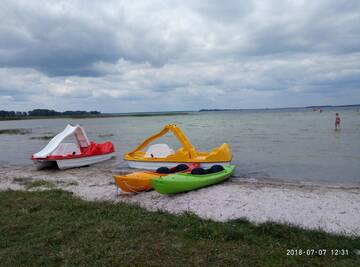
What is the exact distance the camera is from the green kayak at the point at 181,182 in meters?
9.04

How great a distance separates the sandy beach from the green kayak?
190mm

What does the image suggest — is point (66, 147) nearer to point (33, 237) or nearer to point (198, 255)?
point (33, 237)

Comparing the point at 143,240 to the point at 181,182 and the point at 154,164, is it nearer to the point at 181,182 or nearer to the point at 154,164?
the point at 181,182

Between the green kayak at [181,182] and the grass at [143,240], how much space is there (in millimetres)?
1793

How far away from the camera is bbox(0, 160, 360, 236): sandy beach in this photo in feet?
22.9

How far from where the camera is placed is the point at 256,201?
8430 millimetres

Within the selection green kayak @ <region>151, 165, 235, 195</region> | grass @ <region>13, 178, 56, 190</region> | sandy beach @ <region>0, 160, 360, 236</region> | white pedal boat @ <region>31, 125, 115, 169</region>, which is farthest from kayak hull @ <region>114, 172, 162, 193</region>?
white pedal boat @ <region>31, 125, 115, 169</region>

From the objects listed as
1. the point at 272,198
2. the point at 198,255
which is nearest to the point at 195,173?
the point at 272,198

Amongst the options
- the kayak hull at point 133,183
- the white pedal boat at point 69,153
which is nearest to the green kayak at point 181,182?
the kayak hull at point 133,183

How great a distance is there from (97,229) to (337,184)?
8868 mm

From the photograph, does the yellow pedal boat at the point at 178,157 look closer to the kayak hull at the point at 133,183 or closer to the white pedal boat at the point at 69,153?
the white pedal boat at the point at 69,153

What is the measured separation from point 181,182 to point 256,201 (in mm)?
2155

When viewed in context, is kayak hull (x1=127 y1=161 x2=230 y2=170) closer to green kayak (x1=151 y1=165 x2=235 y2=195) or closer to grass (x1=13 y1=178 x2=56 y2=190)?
green kayak (x1=151 y1=165 x2=235 y2=195)

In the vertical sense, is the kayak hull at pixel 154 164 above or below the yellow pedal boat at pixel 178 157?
below
